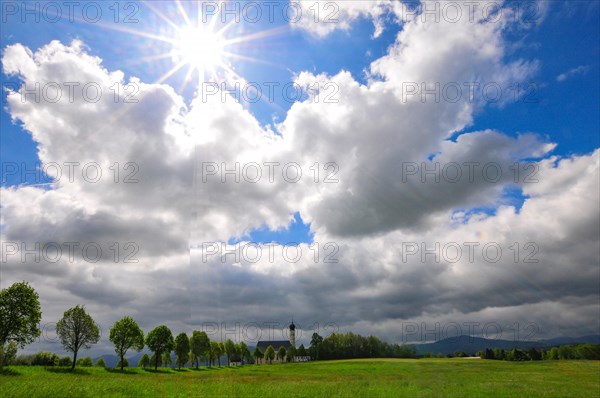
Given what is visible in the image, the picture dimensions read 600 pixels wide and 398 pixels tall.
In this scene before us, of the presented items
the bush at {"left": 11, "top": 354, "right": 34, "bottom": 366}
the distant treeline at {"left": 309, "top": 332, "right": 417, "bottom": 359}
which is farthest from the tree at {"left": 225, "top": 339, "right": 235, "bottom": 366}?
the bush at {"left": 11, "top": 354, "right": 34, "bottom": 366}

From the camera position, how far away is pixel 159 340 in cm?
11156

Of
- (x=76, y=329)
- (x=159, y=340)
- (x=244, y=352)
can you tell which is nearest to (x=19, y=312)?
(x=76, y=329)

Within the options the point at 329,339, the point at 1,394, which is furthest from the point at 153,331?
the point at 1,394

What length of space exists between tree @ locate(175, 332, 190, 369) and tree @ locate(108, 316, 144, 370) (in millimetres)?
24399

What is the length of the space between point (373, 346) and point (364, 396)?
484 feet

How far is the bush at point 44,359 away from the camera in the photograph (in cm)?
8381

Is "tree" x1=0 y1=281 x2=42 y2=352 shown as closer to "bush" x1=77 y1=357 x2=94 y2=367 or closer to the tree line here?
the tree line

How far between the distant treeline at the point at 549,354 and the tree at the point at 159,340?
378 feet

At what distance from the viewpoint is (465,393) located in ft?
99.2

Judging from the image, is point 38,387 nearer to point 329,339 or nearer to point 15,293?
point 15,293

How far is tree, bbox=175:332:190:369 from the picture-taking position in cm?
12194

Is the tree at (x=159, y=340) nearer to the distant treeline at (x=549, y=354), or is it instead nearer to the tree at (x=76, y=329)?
the tree at (x=76, y=329)

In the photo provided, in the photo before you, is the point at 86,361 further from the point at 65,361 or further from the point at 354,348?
the point at 354,348

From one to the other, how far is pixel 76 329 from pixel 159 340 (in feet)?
112
